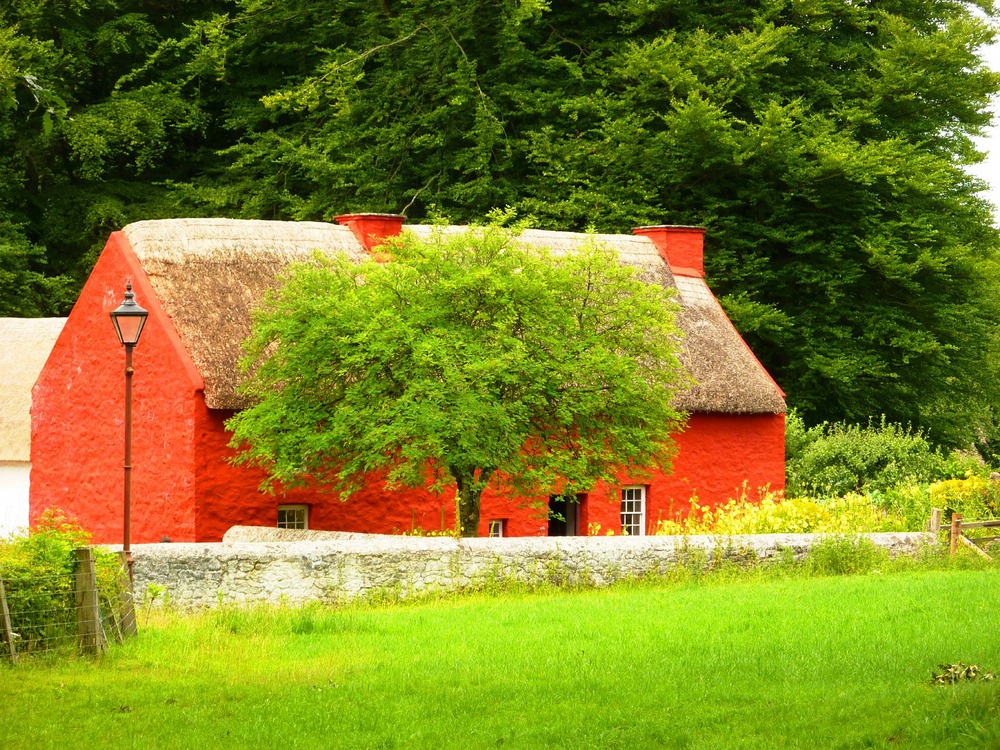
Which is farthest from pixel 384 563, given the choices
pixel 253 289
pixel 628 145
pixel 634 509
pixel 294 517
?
pixel 628 145

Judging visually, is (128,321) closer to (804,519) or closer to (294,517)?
(294,517)

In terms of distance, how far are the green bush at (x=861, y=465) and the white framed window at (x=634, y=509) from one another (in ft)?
14.1

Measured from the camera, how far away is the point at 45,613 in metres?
13.4

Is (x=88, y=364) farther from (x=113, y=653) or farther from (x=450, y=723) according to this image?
(x=450, y=723)

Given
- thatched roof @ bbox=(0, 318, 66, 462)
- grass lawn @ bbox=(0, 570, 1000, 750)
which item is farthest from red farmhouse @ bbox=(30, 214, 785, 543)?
grass lawn @ bbox=(0, 570, 1000, 750)

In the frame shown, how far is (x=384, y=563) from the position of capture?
1809cm

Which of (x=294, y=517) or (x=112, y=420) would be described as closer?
(x=294, y=517)

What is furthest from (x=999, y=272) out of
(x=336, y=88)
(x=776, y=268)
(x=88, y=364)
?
(x=88, y=364)

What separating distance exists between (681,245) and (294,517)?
455 inches

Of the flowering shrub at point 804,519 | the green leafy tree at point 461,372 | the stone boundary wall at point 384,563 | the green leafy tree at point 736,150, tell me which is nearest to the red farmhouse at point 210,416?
the green leafy tree at point 461,372

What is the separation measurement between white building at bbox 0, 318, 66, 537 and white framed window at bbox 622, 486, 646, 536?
12.4m

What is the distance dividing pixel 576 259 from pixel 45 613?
11361 mm

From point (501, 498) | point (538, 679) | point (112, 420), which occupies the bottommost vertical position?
point (538, 679)

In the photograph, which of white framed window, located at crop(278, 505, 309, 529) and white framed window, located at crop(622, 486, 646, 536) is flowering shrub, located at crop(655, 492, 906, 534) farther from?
white framed window, located at crop(278, 505, 309, 529)
